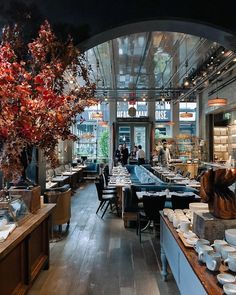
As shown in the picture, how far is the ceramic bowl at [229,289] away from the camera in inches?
66.9

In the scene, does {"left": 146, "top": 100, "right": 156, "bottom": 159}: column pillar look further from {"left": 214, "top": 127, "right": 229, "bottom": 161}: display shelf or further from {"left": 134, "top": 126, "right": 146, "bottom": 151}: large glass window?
{"left": 214, "top": 127, "right": 229, "bottom": 161}: display shelf

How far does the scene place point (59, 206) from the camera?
5930 mm

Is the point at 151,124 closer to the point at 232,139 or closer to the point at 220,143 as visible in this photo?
the point at 220,143

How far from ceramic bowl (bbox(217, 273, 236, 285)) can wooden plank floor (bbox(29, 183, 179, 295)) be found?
1814 mm

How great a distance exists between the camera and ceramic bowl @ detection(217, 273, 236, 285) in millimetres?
1847

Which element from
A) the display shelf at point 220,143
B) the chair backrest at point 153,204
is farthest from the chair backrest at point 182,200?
the display shelf at point 220,143

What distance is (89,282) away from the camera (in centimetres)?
385

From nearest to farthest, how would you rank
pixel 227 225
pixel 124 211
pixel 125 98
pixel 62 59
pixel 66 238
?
pixel 227 225, pixel 62 59, pixel 66 238, pixel 124 211, pixel 125 98

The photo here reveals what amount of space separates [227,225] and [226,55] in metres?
6.62

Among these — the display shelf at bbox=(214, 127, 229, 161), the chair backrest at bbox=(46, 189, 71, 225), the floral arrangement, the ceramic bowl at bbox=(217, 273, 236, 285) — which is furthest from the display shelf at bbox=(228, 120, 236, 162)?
the ceramic bowl at bbox=(217, 273, 236, 285)

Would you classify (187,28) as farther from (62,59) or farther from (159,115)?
(159,115)

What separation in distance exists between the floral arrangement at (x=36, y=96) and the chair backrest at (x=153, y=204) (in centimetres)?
211

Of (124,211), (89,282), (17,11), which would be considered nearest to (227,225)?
(89,282)

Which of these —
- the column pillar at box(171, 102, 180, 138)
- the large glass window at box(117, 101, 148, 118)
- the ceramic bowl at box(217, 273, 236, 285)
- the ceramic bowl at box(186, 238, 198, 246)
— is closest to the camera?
the ceramic bowl at box(217, 273, 236, 285)
